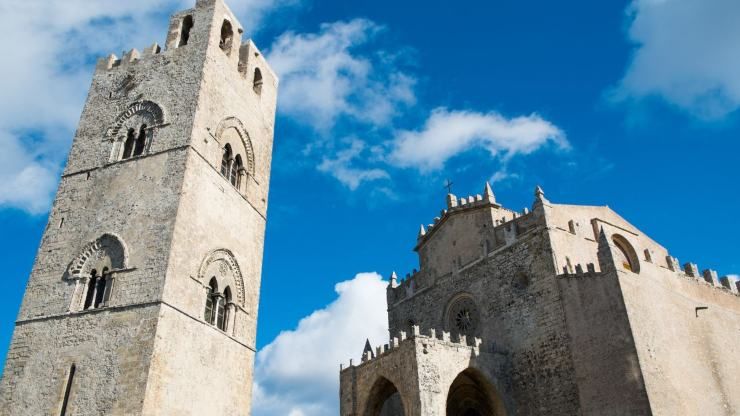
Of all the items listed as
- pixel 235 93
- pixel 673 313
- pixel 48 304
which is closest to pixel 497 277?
pixel 673 313

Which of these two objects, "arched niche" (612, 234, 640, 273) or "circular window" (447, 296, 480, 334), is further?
"circular window" (447, 296, 480, 334)

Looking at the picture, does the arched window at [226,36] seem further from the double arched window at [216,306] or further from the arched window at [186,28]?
the double arched window at [216,306]

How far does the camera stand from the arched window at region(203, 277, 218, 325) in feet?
51.9

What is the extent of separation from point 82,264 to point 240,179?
17.9 feet

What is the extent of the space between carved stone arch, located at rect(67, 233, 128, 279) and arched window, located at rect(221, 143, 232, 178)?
3956mm

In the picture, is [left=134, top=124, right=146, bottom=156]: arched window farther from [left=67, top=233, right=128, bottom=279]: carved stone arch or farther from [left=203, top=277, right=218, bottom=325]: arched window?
[left=203, top=277, right=218, bottom=325]: arched window

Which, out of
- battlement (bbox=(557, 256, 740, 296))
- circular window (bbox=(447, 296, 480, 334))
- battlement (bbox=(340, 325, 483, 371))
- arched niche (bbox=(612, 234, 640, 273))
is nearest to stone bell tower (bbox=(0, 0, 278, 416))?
battlement (bbox=(340, 325, 483, 371))

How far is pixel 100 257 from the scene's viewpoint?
15492 mm

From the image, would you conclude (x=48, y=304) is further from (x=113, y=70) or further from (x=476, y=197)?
(x=476, y=197)

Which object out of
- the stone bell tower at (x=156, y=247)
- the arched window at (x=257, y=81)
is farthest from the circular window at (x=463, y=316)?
the arched window at (x=257, y=81)

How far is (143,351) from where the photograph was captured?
13.4 m

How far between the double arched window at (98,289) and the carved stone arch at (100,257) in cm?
16

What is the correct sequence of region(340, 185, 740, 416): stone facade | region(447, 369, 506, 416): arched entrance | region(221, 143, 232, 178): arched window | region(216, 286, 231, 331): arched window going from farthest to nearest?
region(447, 369, 506, 416): arched entrance → region(221, 143, 232, 178): arched window → region(340, 185, 740, 416): stone facade → region(216, 286, 231, 331): arched window

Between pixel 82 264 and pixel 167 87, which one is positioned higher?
pixel 167 87
